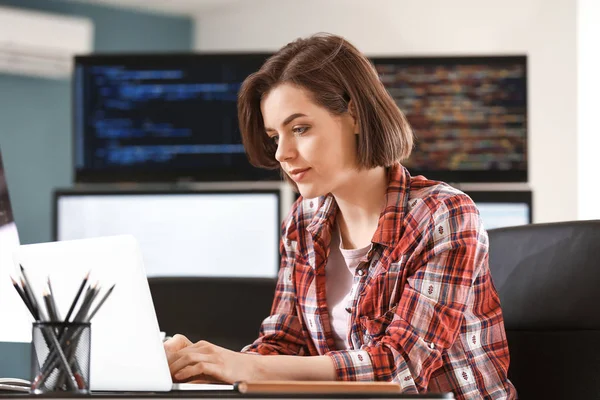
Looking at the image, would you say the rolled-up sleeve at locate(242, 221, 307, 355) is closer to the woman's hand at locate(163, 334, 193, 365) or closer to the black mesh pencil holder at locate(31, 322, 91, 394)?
the woman's hand at locate(163, 334, 193, 365)

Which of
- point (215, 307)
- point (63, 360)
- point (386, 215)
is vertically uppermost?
point (386, 215)

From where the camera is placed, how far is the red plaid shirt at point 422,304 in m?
1.36

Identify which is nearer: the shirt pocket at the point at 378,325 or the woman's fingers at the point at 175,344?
the woman's fingers at the point at 175,344

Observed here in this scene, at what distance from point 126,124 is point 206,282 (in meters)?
1.40

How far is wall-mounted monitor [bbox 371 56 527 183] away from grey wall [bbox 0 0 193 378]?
2.07 m

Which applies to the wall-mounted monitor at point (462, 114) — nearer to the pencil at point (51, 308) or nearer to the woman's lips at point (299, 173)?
the woman's lips at point (299, 173)

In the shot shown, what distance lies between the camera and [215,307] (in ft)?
6.56

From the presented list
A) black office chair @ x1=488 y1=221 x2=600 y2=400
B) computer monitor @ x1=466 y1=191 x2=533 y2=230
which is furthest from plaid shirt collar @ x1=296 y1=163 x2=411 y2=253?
computer monitor @ x1=466 y1=191 x2=533 y2=230

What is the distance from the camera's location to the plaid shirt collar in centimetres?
154

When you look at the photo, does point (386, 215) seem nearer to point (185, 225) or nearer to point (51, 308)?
point (51, 308)

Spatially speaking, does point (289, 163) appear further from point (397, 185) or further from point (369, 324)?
point (369, 324)

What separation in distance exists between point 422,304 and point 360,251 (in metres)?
0.24

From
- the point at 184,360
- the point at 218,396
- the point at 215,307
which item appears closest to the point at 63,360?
the point at 218,396

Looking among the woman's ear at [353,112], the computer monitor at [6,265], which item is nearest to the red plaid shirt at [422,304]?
the woman's ear at [353,112]
